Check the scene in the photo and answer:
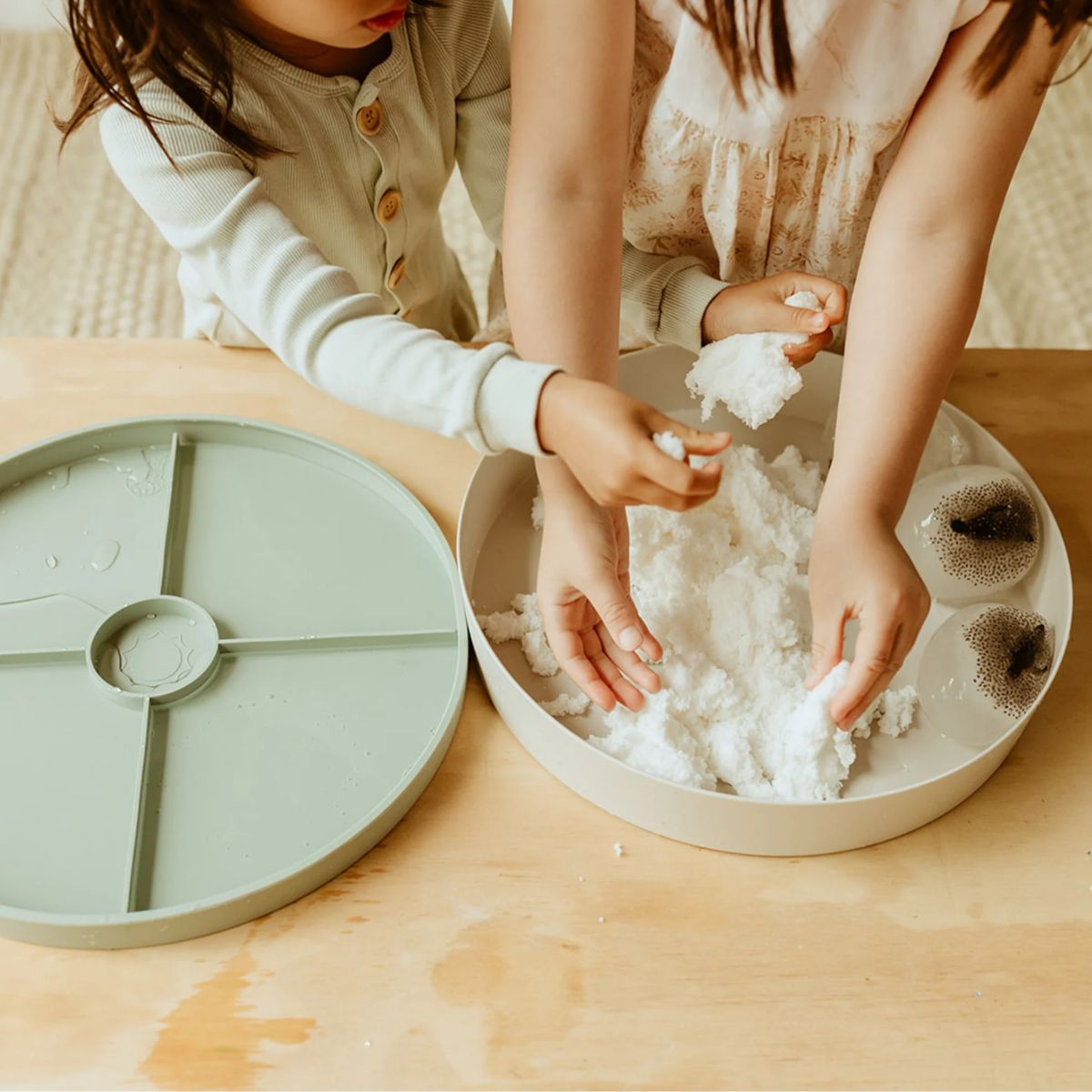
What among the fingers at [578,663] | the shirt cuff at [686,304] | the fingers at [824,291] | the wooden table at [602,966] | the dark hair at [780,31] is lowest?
the wooden table at [602,966]

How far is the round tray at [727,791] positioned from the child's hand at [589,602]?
23 mm

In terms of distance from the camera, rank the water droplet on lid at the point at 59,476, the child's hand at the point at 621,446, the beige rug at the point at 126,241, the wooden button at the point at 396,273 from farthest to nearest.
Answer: the beige rug at the point at 126,241 < the wooden button at the point at 396,273 < the water droplet on lid at the point at 59,476 < the child's hand at the point at 621,446

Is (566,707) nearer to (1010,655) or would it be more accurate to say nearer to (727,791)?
(727,791)

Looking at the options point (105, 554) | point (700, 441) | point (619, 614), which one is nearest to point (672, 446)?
point (700, 441)

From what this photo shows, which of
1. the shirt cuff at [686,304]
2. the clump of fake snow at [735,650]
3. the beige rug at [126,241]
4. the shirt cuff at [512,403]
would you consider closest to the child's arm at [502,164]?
the shirt cuff at [686,304]

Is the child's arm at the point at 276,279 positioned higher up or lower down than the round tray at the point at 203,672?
higher up

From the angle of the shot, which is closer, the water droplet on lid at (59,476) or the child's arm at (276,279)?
the child's arm at (276,279)

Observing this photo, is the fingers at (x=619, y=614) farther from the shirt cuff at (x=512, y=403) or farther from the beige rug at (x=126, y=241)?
the beige rug at (x=126, y=241)

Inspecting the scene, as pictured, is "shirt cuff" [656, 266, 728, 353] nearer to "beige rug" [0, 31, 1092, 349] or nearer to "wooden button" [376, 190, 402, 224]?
"wooden button" [376, 190, 402, 224]

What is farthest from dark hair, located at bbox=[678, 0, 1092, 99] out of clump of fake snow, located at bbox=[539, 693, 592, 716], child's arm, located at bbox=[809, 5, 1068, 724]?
clump of fake snow, located at bbox=[539, 693, 592, 716]

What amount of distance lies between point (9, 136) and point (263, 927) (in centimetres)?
127

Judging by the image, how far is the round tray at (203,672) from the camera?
1.60 ft

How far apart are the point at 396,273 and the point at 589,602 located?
1.01 feet

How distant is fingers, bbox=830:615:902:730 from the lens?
1.66ft
